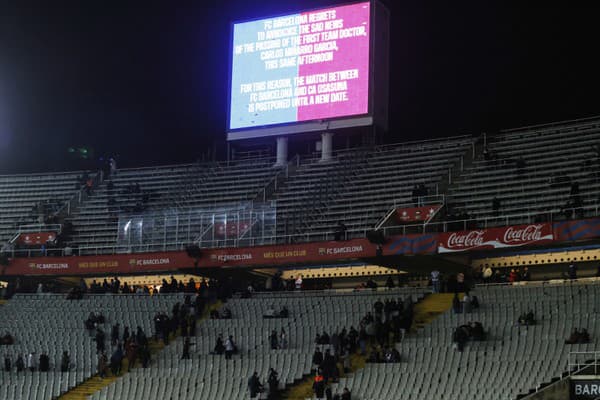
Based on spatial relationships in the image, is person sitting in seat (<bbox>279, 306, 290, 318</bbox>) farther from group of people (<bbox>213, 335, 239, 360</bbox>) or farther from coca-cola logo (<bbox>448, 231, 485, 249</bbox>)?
coca-cola logo (<bbox>448, 231, 485, 249</bbox>)

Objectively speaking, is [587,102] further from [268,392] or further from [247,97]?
[268,392]

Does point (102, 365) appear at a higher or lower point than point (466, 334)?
lower

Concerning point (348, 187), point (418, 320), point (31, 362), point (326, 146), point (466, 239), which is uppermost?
point (326, 146)

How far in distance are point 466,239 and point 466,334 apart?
198 inches

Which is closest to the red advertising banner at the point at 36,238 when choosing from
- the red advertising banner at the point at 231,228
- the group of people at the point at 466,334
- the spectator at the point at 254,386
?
the red advertising banner at the point at 231,228

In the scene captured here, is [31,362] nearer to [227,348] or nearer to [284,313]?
[227,348]

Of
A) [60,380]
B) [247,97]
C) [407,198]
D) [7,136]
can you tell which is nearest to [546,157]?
[407,198]

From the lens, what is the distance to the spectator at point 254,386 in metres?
29.2

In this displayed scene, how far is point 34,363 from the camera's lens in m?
35.1

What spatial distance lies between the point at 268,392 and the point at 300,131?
54.8ft

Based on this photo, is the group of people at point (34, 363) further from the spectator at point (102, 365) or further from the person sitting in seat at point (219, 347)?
the person sitting in seat at point (219, 347)

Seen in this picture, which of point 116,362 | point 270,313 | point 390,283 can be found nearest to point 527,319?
point 390,283

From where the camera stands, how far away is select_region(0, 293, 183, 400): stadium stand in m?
33.4

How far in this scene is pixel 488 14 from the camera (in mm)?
46438
